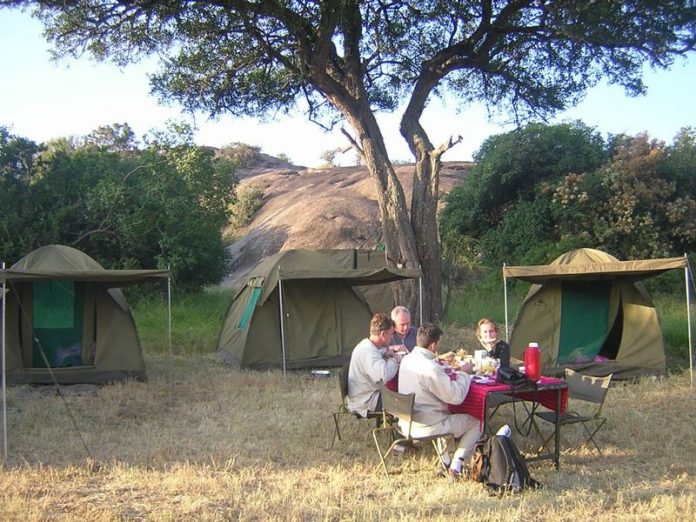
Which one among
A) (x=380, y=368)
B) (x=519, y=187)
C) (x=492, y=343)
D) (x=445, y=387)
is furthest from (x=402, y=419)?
(x=519, y=187)

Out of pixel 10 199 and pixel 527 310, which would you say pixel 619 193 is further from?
pixel 10 199

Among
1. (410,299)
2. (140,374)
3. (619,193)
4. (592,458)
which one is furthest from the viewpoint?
(619,193)

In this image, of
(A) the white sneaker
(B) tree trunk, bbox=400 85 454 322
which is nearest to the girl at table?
(A) the white sneaker

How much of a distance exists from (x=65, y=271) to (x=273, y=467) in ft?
12.1

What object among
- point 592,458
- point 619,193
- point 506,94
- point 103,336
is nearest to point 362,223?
point 619,193

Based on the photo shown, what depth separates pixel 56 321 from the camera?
959cm

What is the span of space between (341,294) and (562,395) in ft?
18.0

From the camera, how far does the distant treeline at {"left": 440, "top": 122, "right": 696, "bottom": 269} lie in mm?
17516

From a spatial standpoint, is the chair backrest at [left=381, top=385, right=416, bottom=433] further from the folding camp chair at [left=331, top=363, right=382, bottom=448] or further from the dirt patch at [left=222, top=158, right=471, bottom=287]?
the dirt patch at [left=222, top=158, right=471, bottom=287]

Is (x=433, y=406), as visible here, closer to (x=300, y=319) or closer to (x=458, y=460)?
(x=458, y=460)

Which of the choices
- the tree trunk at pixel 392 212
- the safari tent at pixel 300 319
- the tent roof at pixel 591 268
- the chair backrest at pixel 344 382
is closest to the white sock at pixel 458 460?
the chair backrest at pixel 344 382

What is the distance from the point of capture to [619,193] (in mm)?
17594

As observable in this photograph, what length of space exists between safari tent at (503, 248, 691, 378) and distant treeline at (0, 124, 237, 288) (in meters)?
8.68

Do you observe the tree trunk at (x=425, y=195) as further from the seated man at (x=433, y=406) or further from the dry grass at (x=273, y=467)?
the seated man at (x=433, y=406)
